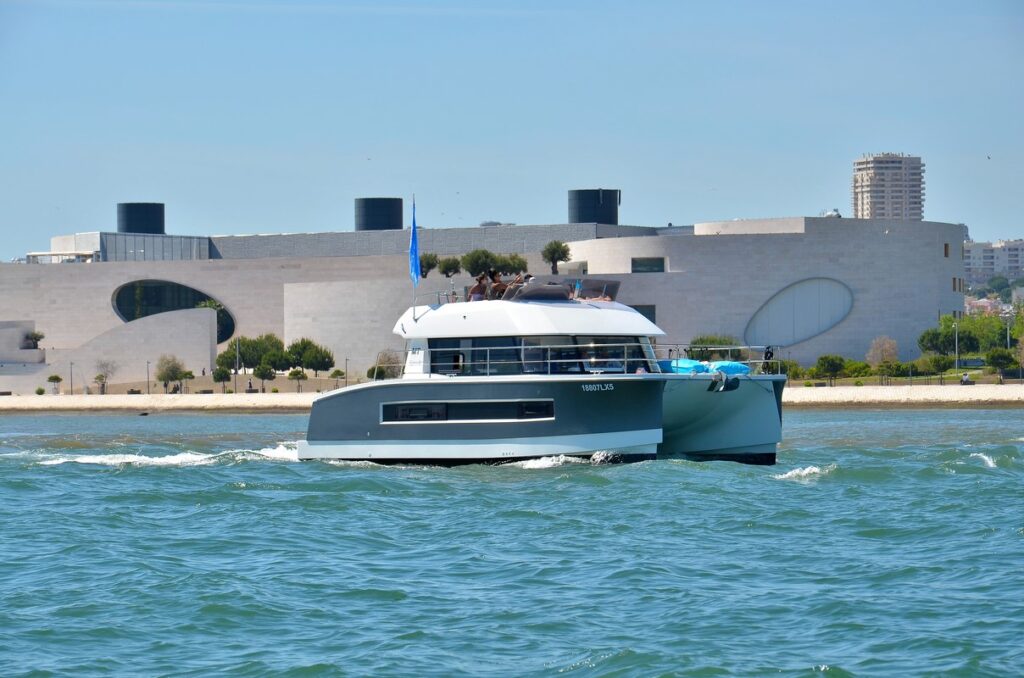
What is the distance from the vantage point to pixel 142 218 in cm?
14575

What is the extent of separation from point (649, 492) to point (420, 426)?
21.6 feet

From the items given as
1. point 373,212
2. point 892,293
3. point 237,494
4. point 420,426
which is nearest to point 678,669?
point 237,494

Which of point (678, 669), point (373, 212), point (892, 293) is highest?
point (373, 212)

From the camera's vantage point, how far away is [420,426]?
31.8 meters

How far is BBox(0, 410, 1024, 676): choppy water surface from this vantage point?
1555cm

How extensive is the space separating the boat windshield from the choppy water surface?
223cm

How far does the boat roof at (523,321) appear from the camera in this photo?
31766mm

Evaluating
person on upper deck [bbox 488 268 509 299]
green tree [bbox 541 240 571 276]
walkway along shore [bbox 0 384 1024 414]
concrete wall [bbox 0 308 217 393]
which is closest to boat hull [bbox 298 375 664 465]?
person on upper deck [bbox 488 268 509 299]

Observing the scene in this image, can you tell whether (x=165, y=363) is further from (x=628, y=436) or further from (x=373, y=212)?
(x=628, y=436)

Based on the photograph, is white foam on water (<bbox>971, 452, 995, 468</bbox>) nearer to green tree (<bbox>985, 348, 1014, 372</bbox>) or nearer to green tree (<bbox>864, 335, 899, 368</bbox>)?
green tree (<bbox>985, 348, 1014, 372</bbox>)

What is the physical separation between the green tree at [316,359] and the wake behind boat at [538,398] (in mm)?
73326

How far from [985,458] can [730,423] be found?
5.64 meters

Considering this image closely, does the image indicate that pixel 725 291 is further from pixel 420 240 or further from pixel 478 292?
pixel 478 292

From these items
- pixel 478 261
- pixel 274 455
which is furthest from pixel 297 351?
pixel 274 455
